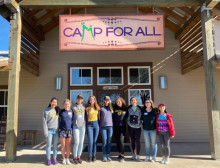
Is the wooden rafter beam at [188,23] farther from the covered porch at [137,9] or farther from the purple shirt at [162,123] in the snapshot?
the purple shirt at [162,123]

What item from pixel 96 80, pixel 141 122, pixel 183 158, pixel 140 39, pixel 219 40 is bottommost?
pixel 183 158

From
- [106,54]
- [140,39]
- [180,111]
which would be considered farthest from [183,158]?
[106,54]

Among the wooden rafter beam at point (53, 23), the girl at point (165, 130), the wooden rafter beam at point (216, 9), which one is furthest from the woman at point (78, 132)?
the wooden rafter beam at point (216, 9)

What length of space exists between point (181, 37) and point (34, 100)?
574cm

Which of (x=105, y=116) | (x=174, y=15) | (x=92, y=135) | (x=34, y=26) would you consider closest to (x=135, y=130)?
(x=105, y=116)

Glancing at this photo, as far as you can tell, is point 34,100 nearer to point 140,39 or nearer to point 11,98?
point 11,98

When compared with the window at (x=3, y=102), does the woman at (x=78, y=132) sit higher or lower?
lower

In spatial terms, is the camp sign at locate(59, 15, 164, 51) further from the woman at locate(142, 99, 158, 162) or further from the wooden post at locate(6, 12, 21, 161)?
the woman at locate(142, 99, 158, 162)

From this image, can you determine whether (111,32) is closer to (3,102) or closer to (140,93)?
(140,93)

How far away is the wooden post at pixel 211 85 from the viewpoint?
4.82m

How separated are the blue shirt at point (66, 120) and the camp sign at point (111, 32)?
5.58 feet

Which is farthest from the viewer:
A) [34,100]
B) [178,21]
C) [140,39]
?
[34,100]

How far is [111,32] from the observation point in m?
5.30

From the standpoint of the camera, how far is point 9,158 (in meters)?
4.68
